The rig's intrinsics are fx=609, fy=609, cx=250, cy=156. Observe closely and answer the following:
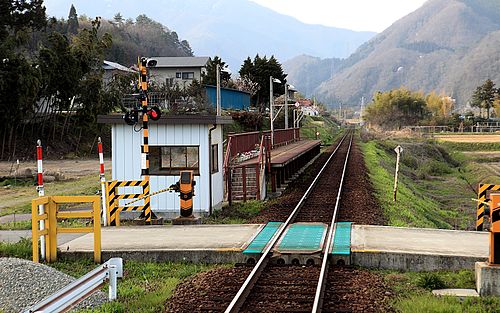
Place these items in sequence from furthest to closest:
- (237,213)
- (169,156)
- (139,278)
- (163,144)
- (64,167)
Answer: (64,167), (237,213), (169,156), (163,144), (139,278)

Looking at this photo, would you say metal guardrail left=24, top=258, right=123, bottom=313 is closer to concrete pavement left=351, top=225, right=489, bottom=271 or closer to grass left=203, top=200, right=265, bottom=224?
concrete pavement left=351, top=225, right=489, bottom=271

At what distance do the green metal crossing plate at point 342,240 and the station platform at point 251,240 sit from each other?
4.3 inches

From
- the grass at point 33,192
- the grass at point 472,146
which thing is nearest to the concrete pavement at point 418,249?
the grass at point 33,192

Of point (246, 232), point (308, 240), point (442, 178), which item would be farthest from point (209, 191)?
point (442, 178)

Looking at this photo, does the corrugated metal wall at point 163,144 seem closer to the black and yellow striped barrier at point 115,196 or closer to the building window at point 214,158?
A: the building window at point 214,158

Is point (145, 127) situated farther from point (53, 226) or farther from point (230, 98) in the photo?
point (230, 98)

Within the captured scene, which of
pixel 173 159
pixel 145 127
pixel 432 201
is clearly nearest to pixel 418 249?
pixel 145 127

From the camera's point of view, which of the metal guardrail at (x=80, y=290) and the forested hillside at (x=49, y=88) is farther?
the forested hillside at (x=49, y=88)

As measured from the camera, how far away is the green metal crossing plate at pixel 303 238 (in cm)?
976

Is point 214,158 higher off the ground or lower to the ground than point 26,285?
higher

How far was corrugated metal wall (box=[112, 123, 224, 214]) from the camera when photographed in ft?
49.3

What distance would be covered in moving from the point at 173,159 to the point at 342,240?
5.92 m

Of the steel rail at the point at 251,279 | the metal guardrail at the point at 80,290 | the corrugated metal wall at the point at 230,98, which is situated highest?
the corrugated metal wall at the point at 230,98

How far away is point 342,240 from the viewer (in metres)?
10.6
